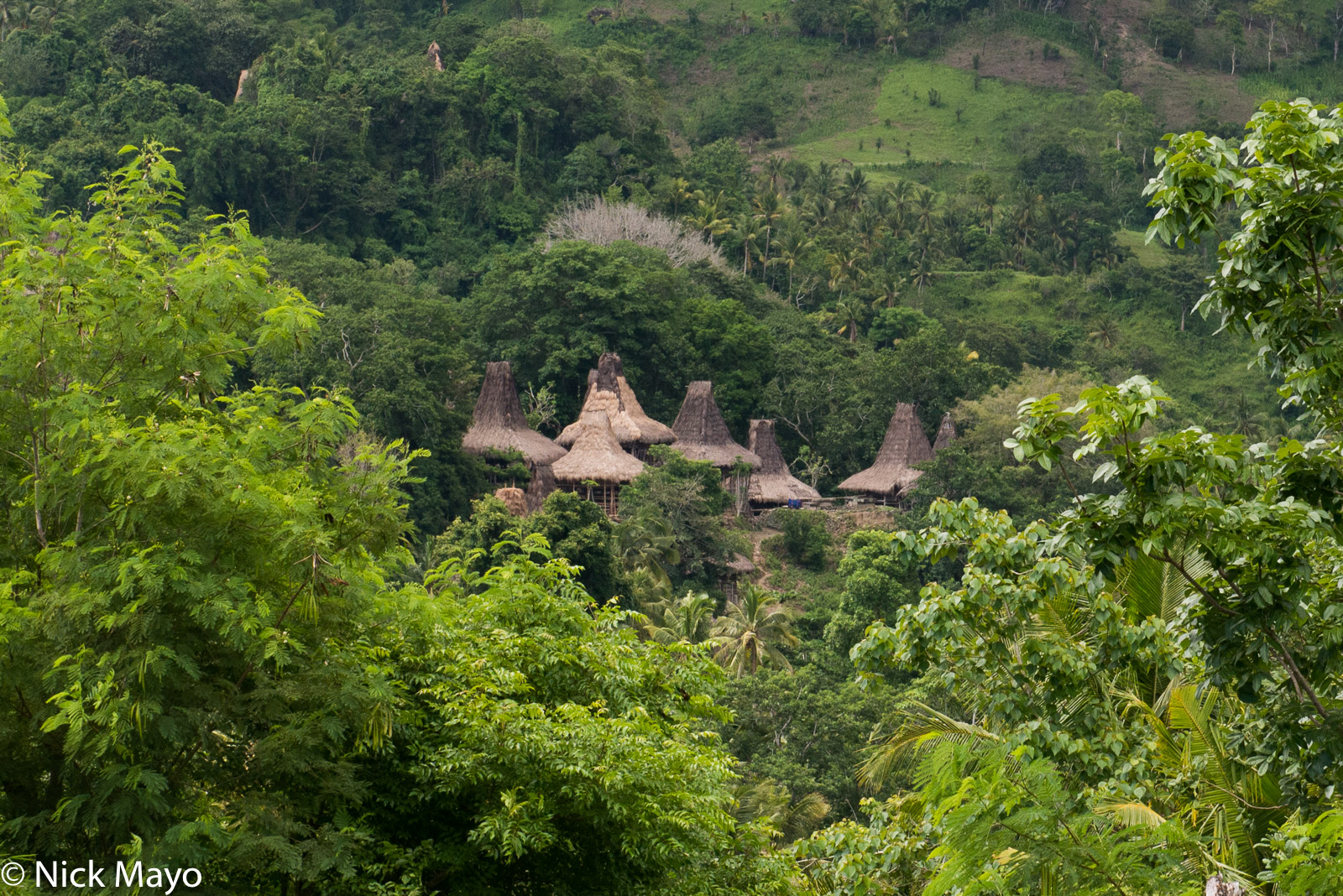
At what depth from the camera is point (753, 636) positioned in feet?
86.8

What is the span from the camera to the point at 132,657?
5.91 meters

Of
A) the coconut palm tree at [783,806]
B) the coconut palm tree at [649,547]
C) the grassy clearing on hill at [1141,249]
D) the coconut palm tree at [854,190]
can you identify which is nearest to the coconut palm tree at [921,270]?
the coconut palm tree at [854,190]

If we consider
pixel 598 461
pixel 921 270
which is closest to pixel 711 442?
pixel 598 461

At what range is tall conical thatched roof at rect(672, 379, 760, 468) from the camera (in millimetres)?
36125

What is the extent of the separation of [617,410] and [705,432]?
2254 mm

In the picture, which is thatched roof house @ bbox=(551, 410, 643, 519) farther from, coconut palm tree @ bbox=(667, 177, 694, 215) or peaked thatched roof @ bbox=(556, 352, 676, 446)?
coconut palm tree @ bbox=(667, 177, 694, 215)

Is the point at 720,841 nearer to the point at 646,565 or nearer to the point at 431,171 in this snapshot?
the point at 646,565

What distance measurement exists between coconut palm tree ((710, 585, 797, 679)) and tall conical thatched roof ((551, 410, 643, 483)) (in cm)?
547

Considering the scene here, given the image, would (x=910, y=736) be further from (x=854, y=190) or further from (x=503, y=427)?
(x=854, y=190)

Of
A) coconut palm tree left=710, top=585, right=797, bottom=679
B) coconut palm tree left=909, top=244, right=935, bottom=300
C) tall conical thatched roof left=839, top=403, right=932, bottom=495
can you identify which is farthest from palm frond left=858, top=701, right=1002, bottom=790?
coconut palm tree left=909, top=244, right=935, bottom=300

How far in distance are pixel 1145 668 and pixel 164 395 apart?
5260 millimetres

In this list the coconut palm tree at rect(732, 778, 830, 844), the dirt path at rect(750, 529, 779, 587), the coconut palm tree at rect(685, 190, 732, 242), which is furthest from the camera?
the coconut palm tree at rect(685, 190, 732, 242)

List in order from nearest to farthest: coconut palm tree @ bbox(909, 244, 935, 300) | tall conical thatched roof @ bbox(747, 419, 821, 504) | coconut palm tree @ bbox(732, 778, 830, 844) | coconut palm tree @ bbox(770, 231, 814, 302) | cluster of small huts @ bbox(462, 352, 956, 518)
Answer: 1. coconut palm tree @ bbox(732, 778, 830, 844)
2. cluster of small huts @ bbox(462, 352, 956, 518)
3. tall conical thatched roof @ bbox(747, 419, 821, 504)
4. coconut palm tree @ bbox(770, 231, 814, 302)
5. coconut palm tree @ bbox(909, 244, 935, 300)

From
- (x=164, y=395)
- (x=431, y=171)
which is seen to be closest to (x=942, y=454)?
(x=431, y=171)
